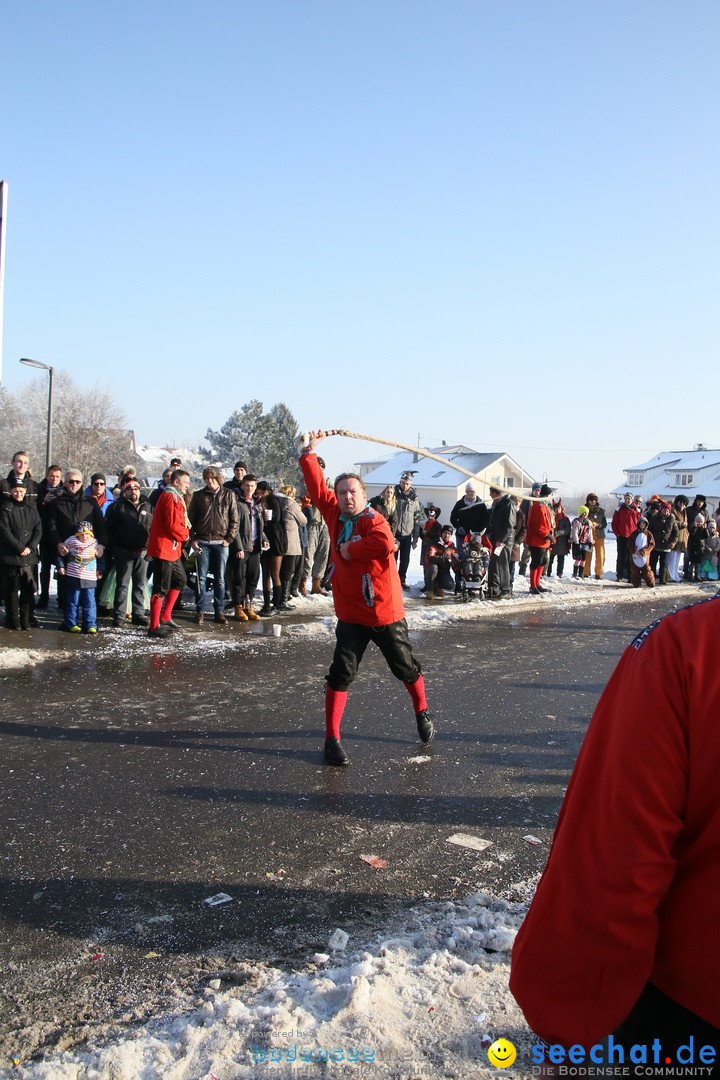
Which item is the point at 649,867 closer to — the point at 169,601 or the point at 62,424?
the point at 169,601

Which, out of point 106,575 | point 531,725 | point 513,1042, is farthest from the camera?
point 106,575

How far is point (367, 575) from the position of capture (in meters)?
5.91

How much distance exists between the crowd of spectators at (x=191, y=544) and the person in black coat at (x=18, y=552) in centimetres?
1

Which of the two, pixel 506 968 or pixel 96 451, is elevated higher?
pixel 96 451

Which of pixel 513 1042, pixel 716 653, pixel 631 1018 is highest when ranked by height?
pixel 716 653

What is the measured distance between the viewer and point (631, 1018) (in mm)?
1610

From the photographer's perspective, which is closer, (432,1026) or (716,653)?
(716,653)

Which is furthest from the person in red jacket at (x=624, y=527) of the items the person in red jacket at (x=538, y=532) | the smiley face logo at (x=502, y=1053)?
the smiley face logo at (x=502, y=1053)

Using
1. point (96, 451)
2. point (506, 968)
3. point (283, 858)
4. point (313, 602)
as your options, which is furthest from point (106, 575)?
point (96, 451)

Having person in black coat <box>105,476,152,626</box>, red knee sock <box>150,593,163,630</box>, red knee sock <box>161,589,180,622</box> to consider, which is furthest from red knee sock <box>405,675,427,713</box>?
person in black coat <box>105,476,152,626</box>

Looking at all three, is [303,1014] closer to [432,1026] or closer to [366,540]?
[432,1026]

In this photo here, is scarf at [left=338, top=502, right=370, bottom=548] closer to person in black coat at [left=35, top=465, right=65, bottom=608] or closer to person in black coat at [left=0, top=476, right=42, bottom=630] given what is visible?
person in black coat at [left=0, top=476, right=42, bottom=630]

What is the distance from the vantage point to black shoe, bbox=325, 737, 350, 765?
5.78m

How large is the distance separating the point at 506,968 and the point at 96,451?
54.6 metres
